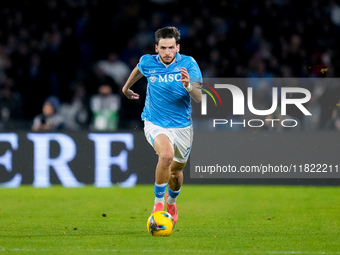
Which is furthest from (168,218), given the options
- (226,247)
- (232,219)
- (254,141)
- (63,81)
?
(63,81)

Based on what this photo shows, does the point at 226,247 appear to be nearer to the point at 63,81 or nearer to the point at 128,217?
Result: the point at 128,217

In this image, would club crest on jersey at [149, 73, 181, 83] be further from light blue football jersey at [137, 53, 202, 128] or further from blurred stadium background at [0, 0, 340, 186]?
blurred stadium background at [0, 0, 340, 186]

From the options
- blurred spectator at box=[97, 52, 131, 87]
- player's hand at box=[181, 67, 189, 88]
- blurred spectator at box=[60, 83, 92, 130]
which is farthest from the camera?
blurred spectator at box=[97, 52, 131, 87]

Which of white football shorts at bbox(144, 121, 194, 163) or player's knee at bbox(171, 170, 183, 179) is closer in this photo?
white football shorts at bbox(144, 121, 194, 163)

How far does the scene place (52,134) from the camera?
1334 centimetres

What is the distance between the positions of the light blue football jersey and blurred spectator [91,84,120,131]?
6.59m

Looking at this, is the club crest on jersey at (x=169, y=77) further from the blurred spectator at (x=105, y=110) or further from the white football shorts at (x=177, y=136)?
the blurred spectator at (x=105, y=110)

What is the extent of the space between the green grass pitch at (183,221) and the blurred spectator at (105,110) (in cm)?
188

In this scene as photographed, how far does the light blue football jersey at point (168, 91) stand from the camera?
8039mm

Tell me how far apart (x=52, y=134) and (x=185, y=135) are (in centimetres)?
565

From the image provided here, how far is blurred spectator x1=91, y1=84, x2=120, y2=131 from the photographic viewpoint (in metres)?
14.7

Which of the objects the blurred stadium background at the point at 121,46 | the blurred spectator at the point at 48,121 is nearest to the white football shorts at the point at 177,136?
the blurred spectator at the point at 48,121

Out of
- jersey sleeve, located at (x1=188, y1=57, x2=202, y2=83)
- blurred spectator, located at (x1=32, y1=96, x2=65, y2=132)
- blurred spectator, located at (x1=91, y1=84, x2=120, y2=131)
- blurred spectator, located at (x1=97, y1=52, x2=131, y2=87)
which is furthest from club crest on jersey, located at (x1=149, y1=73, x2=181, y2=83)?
blurred spectator, located at (x1=97, y1=52, x2=131, y2=87)

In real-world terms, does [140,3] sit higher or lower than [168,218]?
higher
